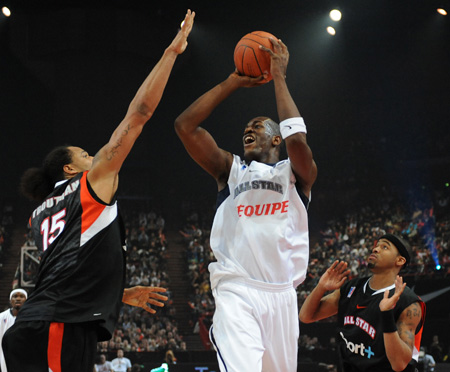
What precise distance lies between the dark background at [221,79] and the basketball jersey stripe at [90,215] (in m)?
18.7

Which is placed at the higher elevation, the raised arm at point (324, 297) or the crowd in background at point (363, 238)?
the crowd in background at point (363, 238)

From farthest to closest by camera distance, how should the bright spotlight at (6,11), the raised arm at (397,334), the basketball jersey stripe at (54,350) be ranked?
the bright spotlight at (6,11), the raised arm at (397,334), the basketball jersey stripe at (54,350)

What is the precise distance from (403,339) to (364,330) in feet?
1.06

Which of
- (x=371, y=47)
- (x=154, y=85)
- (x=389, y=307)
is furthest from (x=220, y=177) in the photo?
(x=371, y=47)

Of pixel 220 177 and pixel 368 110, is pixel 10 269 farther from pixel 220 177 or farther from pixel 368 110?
Result: pixel 220 177

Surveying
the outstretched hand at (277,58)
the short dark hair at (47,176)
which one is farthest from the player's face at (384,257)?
the short dark hair at (47,176)

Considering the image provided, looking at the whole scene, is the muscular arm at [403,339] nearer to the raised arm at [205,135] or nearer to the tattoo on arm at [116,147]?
the raised arm at [205,135]

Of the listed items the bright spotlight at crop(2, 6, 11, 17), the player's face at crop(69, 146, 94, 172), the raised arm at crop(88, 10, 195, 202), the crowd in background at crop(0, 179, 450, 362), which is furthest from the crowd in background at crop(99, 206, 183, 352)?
the raised arm at crop(88, 10, 195, 202)

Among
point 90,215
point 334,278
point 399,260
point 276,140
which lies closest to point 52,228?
point 90,215

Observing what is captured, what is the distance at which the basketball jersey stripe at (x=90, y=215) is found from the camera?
3.37m

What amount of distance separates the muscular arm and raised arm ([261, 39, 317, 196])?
1216 millimetres

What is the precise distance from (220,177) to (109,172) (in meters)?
1.42

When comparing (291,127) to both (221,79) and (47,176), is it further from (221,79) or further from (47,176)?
(221,79)

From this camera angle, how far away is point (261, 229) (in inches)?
168
